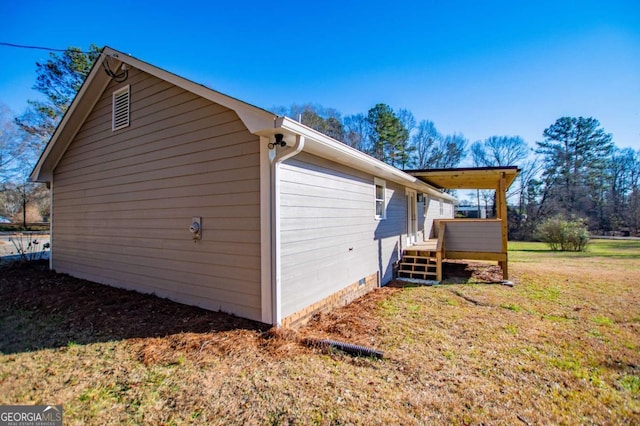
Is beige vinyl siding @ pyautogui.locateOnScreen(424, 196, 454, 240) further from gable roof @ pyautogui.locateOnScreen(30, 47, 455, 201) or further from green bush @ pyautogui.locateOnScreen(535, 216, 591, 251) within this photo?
green bush @ pyautogui.locateOnScreen(535, 216, 591, 251)

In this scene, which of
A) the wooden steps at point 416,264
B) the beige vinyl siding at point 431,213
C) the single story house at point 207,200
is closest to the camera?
the single story house at point 207,200

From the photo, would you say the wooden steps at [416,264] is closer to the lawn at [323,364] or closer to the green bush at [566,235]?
the lawn at [323,364]

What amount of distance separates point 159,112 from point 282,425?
5.36 meters

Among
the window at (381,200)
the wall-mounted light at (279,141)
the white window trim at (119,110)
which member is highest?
the white window trim at (119,110)

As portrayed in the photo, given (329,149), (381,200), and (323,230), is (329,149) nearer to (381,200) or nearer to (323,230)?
(323,230)

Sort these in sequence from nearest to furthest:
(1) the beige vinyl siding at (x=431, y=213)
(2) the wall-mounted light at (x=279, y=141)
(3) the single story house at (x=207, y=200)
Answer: (2) the wall-mounted light at (x=279, y=141) → (3) the single story house at (x=207, y=200) → (1) the beige vinyl siding at (x=431, y=213)

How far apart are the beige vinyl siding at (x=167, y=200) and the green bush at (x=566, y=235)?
64.5ft

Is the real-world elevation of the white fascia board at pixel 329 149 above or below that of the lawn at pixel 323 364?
above

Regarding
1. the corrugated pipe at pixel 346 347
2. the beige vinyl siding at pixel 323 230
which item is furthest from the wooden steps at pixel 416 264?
the corrugated pipe at pixel 346 347

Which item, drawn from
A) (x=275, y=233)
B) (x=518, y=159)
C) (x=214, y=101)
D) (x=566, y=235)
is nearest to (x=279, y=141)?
(x=275, y=233)

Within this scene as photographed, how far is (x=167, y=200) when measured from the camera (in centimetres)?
512

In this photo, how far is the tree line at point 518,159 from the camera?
82.8 ft

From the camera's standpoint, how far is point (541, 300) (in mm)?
6027

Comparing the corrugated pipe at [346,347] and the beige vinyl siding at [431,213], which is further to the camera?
the beige vinyl siding at [431,213]
